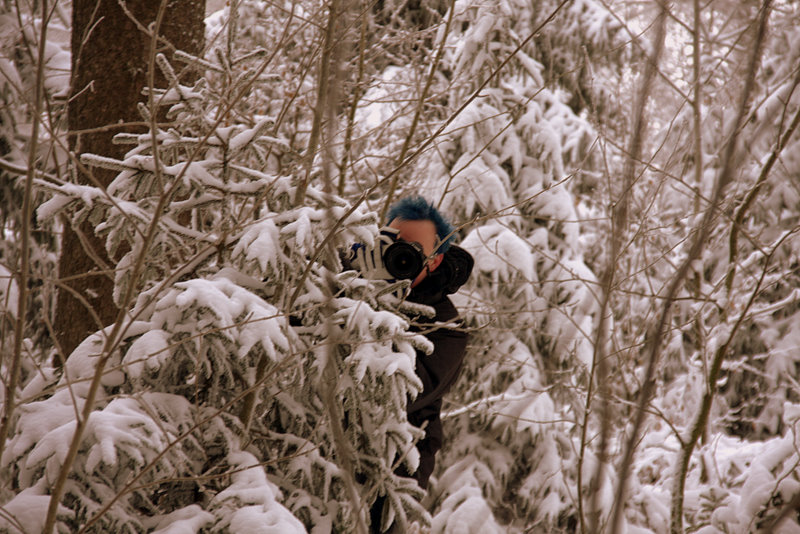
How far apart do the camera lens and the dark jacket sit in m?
0.31

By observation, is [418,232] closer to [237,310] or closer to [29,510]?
[237,310]

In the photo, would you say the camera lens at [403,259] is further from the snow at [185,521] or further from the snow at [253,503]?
the snow at [185,521]

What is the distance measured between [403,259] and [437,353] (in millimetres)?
499

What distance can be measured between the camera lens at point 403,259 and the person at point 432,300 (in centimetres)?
15

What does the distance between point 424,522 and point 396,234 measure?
996mm

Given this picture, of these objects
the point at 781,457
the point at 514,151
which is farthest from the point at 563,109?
the point at 781,457

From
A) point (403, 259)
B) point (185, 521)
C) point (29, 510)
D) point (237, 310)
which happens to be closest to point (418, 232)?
point (403, 259)

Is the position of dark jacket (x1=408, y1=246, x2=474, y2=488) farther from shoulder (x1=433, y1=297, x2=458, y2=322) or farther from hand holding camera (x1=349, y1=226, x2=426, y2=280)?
hand holding camera (x1=349, y1=226, x2=426, y2=280)

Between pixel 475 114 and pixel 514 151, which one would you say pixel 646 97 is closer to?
pixel 475 114

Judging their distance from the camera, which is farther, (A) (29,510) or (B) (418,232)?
(B) (418,232)

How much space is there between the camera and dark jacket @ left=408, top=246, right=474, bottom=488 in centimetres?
245

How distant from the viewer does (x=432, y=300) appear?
255 centimetres

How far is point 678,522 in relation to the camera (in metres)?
3.21

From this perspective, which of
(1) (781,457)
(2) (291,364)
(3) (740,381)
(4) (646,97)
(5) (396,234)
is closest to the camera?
(4) (646,97)
